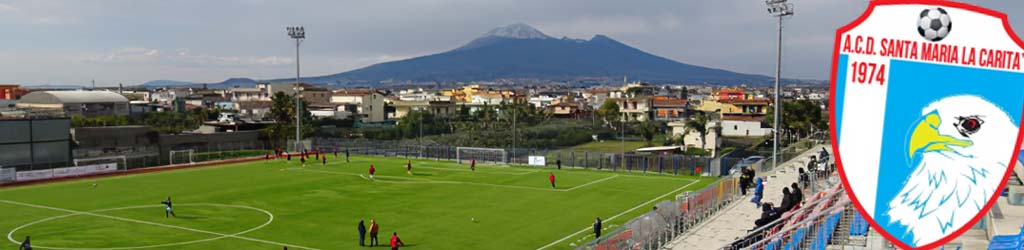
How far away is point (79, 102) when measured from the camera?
110750mm

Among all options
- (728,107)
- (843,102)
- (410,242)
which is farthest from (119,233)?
(728,107)

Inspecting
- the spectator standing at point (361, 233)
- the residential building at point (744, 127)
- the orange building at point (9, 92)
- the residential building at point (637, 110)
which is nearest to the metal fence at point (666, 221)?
the spectator standing at point (361, 233)

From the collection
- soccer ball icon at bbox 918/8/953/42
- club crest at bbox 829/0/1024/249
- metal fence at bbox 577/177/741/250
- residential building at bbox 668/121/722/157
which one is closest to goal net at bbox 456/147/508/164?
residential building at bbox 668/121/722/157

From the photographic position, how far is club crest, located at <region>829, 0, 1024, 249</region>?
636 cm

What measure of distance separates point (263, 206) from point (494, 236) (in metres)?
14.7

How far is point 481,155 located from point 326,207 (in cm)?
2592

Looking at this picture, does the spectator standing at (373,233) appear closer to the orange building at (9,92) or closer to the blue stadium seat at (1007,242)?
the blue stadium seat at (1007,242)

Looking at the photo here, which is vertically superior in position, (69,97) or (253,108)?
(69,97)

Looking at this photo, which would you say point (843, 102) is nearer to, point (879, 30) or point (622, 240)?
point (879, 30)

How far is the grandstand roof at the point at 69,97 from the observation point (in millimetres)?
108938

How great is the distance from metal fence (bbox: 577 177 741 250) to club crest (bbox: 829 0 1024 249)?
45.2 ft

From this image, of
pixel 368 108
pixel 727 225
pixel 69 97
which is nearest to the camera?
pixel 727 225

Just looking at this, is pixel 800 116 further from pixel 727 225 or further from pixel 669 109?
pixel 727 225

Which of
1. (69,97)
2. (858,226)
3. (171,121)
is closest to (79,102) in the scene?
(69,97)
